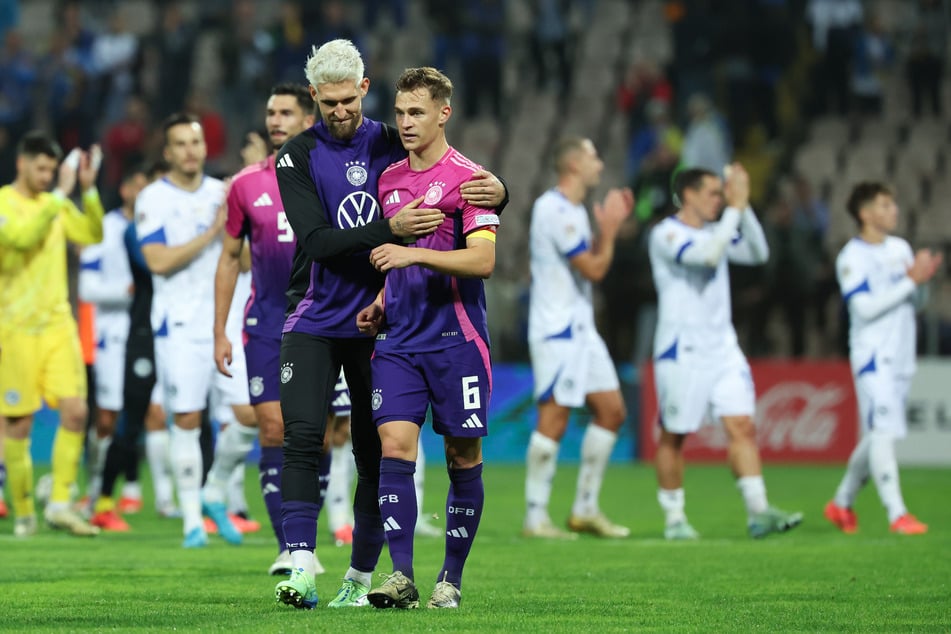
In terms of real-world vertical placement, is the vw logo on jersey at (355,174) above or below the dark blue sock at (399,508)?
above

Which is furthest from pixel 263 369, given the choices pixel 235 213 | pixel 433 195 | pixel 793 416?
pixel 793 416

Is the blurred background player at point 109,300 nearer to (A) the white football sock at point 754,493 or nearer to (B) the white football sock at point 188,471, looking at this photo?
→ (B) the white football sock at point 188,471

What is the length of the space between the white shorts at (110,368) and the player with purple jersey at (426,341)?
648 centimetres

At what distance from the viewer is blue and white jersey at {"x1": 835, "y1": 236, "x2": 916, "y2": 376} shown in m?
12.1

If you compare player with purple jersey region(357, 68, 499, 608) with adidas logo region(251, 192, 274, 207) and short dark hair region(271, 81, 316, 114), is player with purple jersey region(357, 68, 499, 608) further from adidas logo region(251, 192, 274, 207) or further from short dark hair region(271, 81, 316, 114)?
short dark hair region(271, 81, 316, 114)

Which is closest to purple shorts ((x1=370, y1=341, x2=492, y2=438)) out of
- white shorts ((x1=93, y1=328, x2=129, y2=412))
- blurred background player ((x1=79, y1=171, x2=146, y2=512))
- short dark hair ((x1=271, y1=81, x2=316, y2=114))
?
short dark hair ((x1=271, y1=81, x2=316, y2=114))

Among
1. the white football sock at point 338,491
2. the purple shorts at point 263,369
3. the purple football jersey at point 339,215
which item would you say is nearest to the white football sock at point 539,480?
the white football sock at point 338,491

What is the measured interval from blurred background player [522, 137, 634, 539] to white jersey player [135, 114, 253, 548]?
2396 mm

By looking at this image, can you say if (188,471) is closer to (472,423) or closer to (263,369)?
(263,369)

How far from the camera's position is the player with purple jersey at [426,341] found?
691cm

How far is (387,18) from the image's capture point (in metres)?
24.5

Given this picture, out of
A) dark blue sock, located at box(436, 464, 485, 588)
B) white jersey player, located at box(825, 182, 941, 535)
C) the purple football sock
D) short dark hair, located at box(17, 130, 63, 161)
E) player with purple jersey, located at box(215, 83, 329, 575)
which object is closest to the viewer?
dark blue sock, located at box(436, 464, 485, 588)

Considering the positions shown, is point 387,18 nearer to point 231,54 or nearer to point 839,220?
point 231,54

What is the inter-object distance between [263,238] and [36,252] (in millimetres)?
3232
